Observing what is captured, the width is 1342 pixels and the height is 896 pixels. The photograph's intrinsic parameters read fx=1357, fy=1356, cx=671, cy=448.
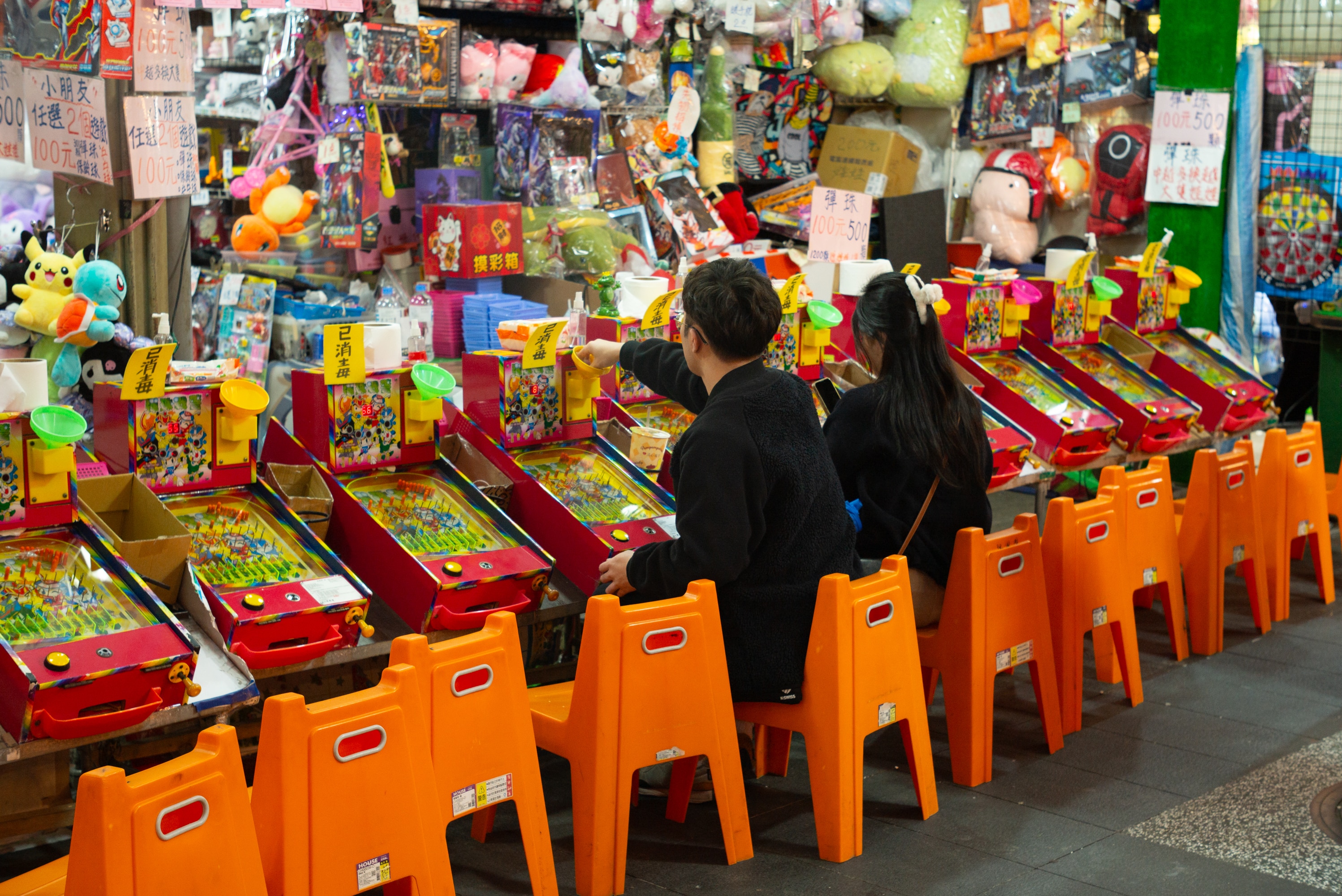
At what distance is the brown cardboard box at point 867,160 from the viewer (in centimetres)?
752

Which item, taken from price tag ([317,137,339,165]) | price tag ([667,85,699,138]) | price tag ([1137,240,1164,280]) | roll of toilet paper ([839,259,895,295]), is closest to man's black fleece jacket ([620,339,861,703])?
roll of toilet paper ([839,259,895,295])

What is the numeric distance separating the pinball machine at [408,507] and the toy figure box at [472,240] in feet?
7.08

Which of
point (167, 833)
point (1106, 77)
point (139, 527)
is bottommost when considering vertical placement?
point (167, 833)

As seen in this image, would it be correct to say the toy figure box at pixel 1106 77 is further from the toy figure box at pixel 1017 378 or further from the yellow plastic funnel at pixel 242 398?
the yellow plastic funnel at pixel 242 398

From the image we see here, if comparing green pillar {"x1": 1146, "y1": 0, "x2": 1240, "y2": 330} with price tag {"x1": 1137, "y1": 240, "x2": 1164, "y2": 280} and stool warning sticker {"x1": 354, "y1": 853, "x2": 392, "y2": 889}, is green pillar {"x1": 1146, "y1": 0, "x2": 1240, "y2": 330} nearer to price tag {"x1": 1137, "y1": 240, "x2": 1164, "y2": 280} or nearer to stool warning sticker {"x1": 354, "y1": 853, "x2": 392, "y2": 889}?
price tag {"x1": 1137, "y1": 240, "x2": 1164, "y2": 280}

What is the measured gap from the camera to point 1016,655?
3.55m

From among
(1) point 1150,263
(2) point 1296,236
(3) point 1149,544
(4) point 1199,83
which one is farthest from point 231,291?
(2) point 1296,236

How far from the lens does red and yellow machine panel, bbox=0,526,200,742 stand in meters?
2.38

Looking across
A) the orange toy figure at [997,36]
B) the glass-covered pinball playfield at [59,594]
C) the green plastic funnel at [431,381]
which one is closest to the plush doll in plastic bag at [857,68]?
the orange toy figure at [997,36]

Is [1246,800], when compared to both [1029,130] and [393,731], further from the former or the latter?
[1029,130]

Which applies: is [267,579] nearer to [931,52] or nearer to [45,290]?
[45,290]

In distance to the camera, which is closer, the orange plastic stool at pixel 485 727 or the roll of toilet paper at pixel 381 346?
the orange plastic stool at pixel 485 727

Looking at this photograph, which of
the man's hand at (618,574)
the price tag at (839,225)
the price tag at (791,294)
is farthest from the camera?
the price tag at (839,225)

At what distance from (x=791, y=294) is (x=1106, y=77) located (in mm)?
3766
